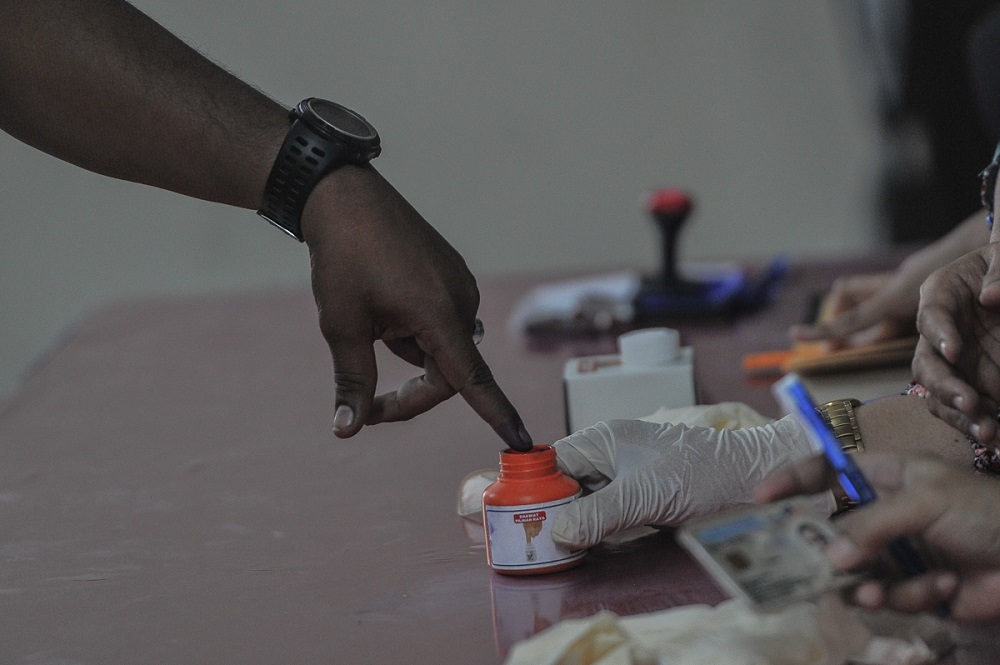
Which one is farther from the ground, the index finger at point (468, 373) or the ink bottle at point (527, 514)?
the index finger at point (468, 373)

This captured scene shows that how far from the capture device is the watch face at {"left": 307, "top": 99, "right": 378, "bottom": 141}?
0.98 meters

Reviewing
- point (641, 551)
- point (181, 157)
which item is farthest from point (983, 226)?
point (181, 157)

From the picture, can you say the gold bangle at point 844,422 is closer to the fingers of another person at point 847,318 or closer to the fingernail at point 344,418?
the fingernail at point 344,418

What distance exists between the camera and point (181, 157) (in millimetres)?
1012

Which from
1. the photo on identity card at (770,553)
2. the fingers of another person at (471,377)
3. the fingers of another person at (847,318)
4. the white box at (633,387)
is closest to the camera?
the photo on identity card at (770,553)

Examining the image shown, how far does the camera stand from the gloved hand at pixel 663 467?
896mm

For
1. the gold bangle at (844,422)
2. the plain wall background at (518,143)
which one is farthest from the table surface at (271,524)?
the plain wall background at (518,143)

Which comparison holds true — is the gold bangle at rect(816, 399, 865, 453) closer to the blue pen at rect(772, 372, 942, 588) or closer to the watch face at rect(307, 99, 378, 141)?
the blue pen at rect(772, 372, 942, 588)

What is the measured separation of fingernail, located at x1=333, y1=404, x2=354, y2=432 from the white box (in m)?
0.38

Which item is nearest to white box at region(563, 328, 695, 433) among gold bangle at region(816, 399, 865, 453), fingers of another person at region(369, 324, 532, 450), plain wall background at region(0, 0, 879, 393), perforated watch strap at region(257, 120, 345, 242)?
gold bangle at region(816, 399, 865, 453)

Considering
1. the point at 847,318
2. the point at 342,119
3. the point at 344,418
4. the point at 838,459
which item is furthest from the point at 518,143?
the point at 838,459

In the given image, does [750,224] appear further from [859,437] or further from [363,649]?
[363,649]

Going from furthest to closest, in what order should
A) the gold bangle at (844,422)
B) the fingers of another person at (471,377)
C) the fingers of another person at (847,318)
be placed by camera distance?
the fingers of another person at (847,318), the gold bangle at (844,422), the fingers of another person at (471,377)

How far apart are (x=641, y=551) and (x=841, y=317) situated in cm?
87
